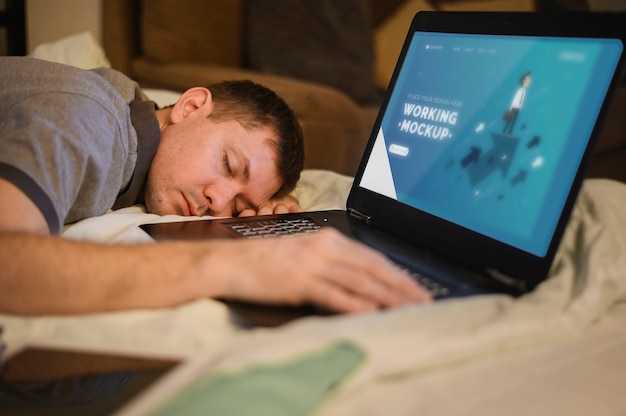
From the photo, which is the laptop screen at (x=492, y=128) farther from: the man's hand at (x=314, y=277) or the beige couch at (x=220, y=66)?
the beige couch at (x=220, y=66)

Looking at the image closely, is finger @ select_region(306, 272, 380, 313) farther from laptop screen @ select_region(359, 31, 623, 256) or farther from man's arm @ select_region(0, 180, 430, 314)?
laptop screen @ select_region(359, 31, 623, 256)

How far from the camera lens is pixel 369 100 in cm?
269

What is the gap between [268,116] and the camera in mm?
1186

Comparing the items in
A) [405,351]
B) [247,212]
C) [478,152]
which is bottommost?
[247,212]

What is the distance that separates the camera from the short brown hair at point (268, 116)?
3.83 feet

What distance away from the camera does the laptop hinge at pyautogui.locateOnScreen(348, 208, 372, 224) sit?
3.40 ft

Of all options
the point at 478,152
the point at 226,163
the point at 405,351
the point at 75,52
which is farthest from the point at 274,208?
the point at 75,52

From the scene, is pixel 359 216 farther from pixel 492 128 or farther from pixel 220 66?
pixel 220 66

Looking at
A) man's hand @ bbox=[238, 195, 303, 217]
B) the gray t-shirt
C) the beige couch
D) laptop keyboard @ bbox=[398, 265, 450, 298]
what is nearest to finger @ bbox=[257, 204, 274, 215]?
man's hand @ bbox=[238, 195, 303, 217]

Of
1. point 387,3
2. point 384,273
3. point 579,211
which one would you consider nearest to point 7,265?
point 384,273

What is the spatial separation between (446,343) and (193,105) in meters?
0.79

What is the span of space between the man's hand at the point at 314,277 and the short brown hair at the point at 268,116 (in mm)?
537

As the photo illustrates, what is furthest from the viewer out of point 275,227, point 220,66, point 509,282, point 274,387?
point 220,66

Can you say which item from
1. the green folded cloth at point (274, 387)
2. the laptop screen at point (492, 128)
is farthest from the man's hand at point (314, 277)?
the laptop screen at point (492, 128)
